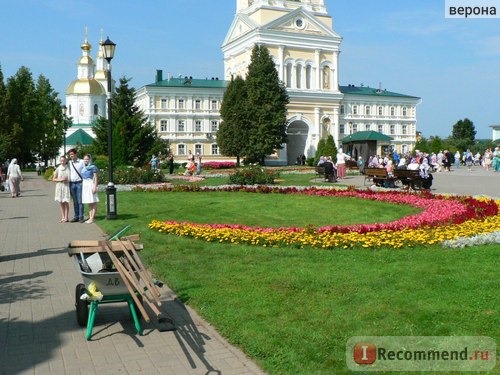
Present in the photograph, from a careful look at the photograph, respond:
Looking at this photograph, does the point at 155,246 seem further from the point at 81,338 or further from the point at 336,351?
the point at 336,351

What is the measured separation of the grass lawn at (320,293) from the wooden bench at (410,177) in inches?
483

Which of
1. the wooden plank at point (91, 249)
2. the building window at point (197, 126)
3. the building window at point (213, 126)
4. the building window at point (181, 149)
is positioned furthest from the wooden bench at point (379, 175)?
the building window at point (213, 126)

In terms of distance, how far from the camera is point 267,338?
5320 millimetres

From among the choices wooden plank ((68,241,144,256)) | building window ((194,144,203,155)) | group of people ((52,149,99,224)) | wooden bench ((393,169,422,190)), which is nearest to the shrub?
wooden bench ((393,169,422,190))

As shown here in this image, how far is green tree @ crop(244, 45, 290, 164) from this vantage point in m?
55.6

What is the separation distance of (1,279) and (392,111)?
84.5 meters

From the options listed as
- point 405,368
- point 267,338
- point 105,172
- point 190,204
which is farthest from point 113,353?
point 105,172

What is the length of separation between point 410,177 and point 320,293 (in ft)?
52.0

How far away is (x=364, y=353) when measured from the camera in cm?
488

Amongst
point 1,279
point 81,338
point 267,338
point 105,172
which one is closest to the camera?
point 267,338

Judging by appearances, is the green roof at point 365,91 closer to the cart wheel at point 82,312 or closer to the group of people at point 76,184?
the group of people at point 76,184

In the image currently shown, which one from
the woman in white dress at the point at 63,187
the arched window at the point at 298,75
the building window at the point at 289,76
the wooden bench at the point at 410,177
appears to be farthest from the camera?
the arched window at the point at 298,75

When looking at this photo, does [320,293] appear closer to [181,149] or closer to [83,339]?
[83,339]

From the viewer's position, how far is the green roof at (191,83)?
76625 millimetres
